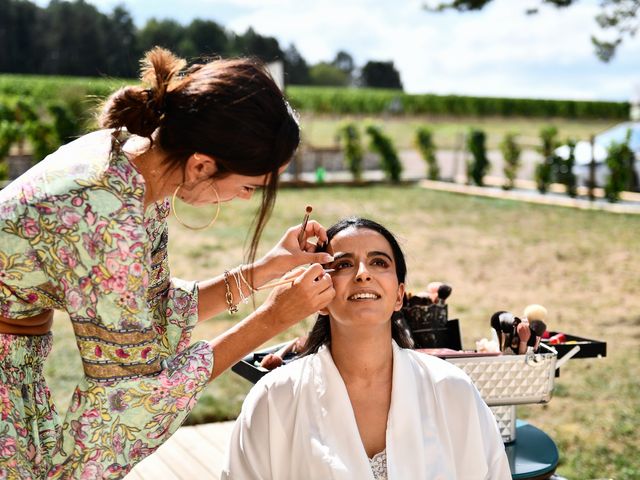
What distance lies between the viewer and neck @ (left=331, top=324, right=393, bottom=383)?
251 centimetres

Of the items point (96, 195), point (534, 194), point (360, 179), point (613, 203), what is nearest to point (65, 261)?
point (96, 195)

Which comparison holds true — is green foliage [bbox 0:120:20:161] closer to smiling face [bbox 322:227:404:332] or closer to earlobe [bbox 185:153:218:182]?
smiling face [bbox 322:227:404:332]

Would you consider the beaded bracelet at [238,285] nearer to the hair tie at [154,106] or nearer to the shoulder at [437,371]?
the shoulder at [437,371]

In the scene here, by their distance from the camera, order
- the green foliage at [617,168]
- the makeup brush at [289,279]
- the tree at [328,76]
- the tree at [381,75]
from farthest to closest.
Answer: the tree at [328,76] → the tree at [381,75] → the green foliage at [617,168] → the makeup brush at [289,279]

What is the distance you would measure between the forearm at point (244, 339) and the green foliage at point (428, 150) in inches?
651

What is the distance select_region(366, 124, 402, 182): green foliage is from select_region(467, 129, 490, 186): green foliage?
169 cm

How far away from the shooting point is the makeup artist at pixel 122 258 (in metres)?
1.83

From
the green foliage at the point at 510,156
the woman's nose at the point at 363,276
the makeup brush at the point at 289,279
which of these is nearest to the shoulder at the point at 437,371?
the woman's nose at the point at 363,276

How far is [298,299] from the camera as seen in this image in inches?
79.4

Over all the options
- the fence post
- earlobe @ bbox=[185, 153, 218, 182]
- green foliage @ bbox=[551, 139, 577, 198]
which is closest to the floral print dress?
earlobe @ bbox=[185, 153, 218, 182]

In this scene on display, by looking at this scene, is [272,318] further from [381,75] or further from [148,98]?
[381,75]

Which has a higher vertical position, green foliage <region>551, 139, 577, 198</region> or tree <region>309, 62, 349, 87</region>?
tree <region>309, 62, 349, 87</region>

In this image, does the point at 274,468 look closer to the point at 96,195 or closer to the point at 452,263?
the point at 96,195

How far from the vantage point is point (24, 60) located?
50.7m
